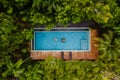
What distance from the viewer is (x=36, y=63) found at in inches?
569

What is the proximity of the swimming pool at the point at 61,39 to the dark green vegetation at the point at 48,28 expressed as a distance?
0.62m

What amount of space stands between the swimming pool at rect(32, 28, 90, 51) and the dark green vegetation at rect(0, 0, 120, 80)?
62 cm

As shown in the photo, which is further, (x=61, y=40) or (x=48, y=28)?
(x=61, y=40)

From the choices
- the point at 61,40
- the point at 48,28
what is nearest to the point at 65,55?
the point at 61,40

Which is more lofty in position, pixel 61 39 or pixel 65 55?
pixel 61 39

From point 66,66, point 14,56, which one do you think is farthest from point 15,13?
point 66,66

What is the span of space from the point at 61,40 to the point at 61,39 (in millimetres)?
47

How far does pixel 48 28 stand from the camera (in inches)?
540

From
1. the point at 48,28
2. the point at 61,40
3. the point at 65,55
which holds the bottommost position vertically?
the point at 65,55

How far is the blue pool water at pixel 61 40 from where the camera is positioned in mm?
14758

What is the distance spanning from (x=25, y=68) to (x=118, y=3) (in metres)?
4.77

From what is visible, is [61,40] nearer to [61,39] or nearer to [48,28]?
[61,39]

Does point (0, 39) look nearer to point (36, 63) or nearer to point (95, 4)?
point (36, 63)

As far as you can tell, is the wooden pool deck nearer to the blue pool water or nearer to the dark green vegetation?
the blue pool water
